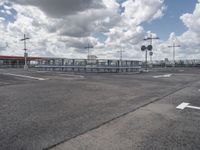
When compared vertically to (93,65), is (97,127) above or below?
below

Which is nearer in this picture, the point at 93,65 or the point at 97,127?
the point at 97,127

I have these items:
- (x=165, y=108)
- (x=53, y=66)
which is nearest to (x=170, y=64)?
(x=53, y=66)

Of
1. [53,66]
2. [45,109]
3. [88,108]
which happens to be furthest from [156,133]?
[53,66]

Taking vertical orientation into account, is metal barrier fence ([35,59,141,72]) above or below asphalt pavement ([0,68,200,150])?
above

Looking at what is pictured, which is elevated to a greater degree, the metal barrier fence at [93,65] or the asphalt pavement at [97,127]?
the metal barrier fence at [93,65]

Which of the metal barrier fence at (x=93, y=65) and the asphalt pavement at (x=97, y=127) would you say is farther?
the metal barrier fence at (x=93, y=65)

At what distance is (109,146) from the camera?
2.91m

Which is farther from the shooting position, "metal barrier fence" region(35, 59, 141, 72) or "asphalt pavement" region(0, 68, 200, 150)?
"metal barrier fence" region(35, 59, 141, 72)

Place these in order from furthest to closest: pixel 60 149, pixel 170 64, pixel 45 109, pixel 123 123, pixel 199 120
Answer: pixel 170 64 → pixel 45 109 → pixel 199 120 → pixel 123 123 → pixel 60 149

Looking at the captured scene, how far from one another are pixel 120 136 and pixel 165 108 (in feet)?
9.00

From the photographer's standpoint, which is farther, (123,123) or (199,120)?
(199,120)

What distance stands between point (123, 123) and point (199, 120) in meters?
1.97

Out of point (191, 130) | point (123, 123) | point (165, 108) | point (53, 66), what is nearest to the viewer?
point (191, 130)

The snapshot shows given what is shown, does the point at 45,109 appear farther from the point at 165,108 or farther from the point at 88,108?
the point at 165,108
